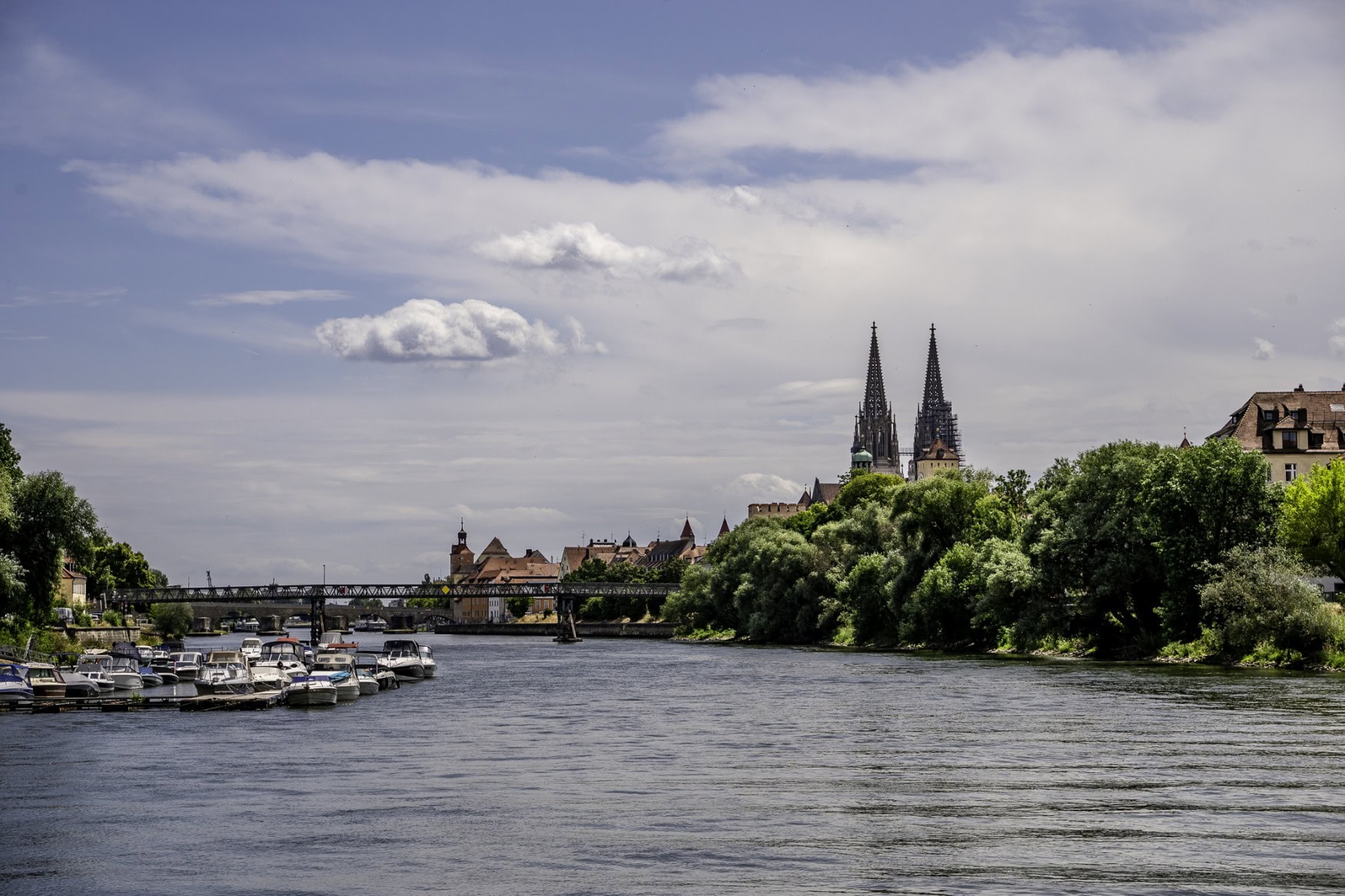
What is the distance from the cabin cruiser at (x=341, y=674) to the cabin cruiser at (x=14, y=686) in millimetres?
12268

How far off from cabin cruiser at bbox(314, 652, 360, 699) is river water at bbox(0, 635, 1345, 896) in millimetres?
5110

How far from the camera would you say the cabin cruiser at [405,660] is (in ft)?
286

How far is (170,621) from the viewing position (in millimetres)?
178125

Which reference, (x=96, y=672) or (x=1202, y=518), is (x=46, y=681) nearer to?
(x=96, y=672)

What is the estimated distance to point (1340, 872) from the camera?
83.0ft

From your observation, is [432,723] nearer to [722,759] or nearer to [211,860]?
[722,759]

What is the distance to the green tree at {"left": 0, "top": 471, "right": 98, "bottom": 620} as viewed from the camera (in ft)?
283

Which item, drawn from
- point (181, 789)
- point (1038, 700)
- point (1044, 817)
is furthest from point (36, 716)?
point (1044, 817)

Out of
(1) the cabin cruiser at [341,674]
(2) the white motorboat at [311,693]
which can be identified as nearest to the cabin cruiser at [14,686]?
(2) the white motorboat at [311,693]

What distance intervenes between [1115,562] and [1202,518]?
6.34 meters

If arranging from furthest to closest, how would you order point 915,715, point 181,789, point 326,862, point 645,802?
1. point 915,715
2. point 181,789
3. point 645,802
4. point 326,862

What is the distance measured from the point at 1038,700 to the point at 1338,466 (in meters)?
34.2

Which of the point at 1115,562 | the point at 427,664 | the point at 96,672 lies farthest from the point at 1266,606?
the point at 96,672

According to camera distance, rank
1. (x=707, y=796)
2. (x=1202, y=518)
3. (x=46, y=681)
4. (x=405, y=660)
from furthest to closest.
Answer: (x=405, y=660)
(x=1202, y=518)
(x=46, y=681)
(x=707, y=796)
